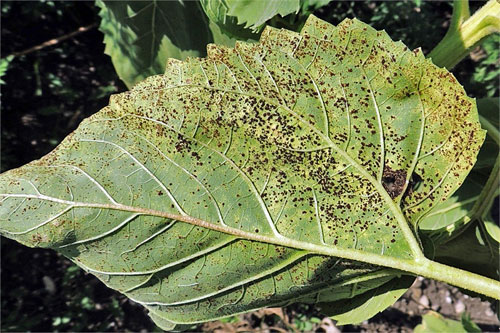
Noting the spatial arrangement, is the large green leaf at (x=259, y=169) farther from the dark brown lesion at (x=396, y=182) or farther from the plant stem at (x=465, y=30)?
the plant stem at (x=465, y=30)

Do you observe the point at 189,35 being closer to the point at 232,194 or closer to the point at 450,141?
the point at 232,194

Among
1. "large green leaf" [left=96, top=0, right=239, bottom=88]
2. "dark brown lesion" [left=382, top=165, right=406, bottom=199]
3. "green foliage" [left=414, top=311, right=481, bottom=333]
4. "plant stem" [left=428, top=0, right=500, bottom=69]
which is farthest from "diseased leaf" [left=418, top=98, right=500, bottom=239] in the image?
"large green leaf" [left=96, top=0, right=239, bottom=88]

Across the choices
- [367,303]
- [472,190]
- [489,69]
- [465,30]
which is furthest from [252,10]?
[489,69]

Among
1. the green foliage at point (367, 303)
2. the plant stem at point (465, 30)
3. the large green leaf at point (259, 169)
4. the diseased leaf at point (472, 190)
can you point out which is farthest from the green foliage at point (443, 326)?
the plant stem at point (465, 30)

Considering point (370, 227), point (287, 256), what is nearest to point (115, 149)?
point (287, 256)

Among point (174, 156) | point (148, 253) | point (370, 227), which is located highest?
point (174, 156)

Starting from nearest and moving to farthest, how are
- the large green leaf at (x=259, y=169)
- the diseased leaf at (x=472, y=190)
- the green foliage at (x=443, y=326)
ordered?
the large green leaf at (x=259, y=169)
the diseased leaf at (x=472, y=190)
the green foliage at (x=443, y=326)

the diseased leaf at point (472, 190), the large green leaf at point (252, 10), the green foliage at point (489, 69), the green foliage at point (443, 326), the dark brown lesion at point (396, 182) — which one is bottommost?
the green foliage at point (443, 326)
